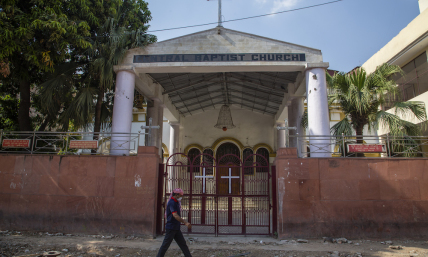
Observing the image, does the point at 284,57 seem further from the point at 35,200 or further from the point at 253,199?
the point at 35,200

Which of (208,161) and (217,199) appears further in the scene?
(208,161)

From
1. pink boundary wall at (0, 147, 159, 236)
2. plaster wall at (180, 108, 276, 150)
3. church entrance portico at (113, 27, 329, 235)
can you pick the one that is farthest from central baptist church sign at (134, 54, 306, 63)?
plaster wall at (180, 108, 276, 150)

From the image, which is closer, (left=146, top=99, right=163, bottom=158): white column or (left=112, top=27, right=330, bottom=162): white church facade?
(left=112, top=27, right=330, bottom=162): white church facade

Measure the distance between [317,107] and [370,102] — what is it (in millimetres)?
1752

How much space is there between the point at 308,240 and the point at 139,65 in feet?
26.6

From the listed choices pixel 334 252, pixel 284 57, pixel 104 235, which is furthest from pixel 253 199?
pixel 284 57

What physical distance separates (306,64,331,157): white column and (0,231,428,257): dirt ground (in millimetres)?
3226

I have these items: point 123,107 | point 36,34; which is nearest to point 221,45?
point 123,107

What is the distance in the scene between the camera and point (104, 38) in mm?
11391

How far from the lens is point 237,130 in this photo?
66.1 ft

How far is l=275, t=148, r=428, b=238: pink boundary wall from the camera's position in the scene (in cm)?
822

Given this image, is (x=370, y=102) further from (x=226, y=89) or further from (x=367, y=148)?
(x=226, y=89)

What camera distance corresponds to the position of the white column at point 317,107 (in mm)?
10133

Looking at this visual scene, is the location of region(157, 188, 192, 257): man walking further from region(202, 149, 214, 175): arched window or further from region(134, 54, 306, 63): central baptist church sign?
region(134, 54, 306, 63): central baptist church sign
